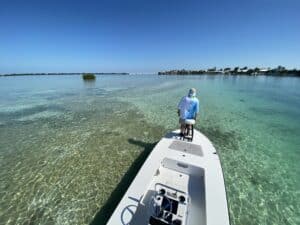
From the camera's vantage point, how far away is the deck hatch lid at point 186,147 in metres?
4.77

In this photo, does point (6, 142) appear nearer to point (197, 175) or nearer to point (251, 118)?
point (197, 175)

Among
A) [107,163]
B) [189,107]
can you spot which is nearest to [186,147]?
[189,107]

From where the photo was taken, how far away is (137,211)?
9.46 ft

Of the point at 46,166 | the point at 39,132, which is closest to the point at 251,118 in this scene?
the point at 46,166

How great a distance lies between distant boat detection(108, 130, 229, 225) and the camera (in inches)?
108

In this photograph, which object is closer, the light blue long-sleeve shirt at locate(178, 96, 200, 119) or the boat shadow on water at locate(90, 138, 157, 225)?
the boat shadow on water at locate(90, 138, 157, 225)

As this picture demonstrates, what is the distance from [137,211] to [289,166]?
663cm

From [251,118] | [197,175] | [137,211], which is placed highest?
[137,211]

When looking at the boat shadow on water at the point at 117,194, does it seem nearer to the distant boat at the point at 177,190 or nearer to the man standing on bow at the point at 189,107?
the distant boat at the point at 177,190

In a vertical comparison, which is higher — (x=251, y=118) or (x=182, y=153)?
(x=182, y=153)

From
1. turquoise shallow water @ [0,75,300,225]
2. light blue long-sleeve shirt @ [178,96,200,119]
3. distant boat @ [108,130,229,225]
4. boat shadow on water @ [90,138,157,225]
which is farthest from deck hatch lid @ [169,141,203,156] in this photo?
boat shadow on water @ [90,138,157,225]

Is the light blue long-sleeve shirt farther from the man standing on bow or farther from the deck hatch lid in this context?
the deck hatch lid

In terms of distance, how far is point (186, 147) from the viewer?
16.5ft

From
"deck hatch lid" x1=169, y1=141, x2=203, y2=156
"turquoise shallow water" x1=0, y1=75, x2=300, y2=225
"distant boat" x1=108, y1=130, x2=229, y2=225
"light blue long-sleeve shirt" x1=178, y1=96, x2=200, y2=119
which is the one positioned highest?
"light blue long-sleeve shirt" x1=178, y1=96, x2=200, y2=119
